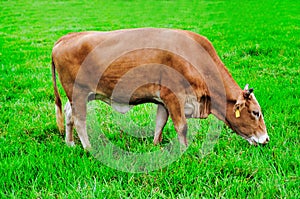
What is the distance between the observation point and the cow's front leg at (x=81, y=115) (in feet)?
16.6

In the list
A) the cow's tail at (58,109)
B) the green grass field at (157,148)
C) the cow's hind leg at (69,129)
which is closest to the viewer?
the green grass field at (157,148)

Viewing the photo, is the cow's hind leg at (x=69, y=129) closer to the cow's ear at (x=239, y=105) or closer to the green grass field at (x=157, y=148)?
the green grass field at (x=157, y=148)

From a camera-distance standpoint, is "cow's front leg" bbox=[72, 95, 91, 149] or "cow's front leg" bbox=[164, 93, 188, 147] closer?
"cow's front leg" bbox=[164, 93, 188, 147]

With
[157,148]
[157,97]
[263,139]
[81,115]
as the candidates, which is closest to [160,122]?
[157,148]

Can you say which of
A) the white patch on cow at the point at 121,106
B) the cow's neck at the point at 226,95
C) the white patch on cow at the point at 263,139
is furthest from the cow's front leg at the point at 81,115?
the white patch on cow at the point at 263,139

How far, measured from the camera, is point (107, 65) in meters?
4.85

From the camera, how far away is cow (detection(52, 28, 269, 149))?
4723 mm

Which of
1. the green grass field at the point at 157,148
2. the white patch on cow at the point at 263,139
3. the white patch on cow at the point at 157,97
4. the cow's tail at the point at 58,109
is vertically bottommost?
the green grass field at the point at 157,148

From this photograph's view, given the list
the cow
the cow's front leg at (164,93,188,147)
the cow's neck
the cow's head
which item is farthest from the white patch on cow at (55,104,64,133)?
the cow's head

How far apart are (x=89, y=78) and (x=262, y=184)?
7.71 feet

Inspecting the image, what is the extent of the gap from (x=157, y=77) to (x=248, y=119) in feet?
4.11

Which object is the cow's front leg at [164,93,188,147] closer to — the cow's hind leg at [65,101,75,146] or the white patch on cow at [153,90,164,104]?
the white patch on cow at [153,90,164,104]

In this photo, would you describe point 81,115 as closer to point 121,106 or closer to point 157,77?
point 121,106

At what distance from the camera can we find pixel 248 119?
4.96 m
